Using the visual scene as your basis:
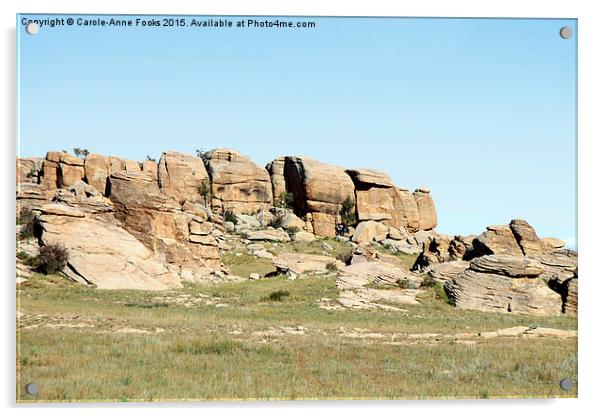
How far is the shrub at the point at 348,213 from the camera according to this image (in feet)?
234

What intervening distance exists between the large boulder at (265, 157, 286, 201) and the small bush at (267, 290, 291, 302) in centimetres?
4507

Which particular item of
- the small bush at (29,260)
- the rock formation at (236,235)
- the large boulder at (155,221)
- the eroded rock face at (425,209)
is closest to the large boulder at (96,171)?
the rock formation at (236,235)

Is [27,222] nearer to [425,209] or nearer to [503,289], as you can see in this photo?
[503,289]

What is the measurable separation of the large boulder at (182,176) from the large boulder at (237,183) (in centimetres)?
110

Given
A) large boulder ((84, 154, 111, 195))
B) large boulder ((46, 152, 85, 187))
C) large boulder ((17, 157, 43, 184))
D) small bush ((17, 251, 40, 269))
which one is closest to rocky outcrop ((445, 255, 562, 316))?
small bush ((17, 251, 40, 269))

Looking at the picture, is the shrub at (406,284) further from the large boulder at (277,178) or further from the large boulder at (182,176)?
the large boulder at (277,178)

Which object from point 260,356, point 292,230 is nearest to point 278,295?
point 260,356

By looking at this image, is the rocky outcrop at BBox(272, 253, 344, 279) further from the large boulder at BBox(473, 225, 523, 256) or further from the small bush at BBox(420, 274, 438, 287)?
the large boulder at BBox(473, 225, 523, 256)

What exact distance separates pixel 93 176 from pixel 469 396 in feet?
148

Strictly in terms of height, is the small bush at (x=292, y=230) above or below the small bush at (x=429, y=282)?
above

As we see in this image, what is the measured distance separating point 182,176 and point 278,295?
3867cm

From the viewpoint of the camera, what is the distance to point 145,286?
29.6 meters

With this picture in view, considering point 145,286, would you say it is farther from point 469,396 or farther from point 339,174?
point 339,174
